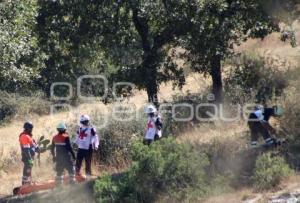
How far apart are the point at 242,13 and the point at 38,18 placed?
5.58 metres

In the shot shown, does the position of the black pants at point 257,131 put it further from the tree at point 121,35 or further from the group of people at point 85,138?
the tree at point 121,35

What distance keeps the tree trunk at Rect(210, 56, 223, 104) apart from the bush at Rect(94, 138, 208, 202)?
5.51 metres

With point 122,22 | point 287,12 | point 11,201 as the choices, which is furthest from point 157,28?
point 11,201

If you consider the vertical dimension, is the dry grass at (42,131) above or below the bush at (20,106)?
below

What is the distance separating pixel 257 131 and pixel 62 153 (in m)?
4.58

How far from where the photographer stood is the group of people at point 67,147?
14555 millimetres

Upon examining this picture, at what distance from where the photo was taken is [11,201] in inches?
583

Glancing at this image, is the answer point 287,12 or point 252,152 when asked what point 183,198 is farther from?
point 287,12

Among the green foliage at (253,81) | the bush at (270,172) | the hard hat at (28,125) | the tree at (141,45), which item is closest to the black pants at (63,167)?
the hard hat at (28,125)

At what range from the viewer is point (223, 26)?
15422 millimetres

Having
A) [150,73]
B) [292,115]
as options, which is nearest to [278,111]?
[292,115]

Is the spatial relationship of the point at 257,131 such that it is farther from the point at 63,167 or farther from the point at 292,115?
the point at 63,167

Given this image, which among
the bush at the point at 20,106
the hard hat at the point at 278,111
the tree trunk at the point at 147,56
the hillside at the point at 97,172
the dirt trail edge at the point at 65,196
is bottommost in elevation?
the dirt trail edge at the point at 65,196

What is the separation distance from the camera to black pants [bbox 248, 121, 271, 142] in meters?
13.6
